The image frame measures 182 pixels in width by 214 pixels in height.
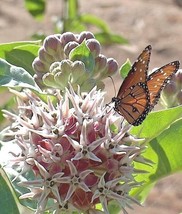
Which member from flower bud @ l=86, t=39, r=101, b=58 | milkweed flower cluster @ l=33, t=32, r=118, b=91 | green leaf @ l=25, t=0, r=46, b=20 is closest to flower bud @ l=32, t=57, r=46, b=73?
milkweed flower cluster @ l=33, t=32, r=118, b=91

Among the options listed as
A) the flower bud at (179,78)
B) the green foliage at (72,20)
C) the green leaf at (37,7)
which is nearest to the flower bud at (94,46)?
the flower bud at (179,78)

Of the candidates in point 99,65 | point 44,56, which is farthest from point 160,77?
point 44,56

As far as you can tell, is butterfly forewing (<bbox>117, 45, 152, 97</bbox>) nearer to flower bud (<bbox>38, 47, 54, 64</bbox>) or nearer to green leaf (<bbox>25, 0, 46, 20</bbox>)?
flower bud (<bbox>38, 47, 54, 64</bbox>)

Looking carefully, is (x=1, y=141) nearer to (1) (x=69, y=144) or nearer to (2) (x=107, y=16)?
(1) (x=69, y=144)

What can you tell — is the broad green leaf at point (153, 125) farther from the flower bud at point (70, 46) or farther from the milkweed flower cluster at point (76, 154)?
the flower bud at point (70, 46)

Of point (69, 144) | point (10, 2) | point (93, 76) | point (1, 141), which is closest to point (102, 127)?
point (69, 144)

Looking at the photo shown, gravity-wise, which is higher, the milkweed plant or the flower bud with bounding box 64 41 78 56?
the flower bud with bounding box 64 41 78 56
